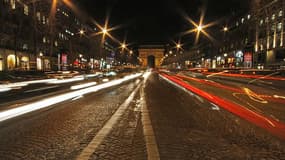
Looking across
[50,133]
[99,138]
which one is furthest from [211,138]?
[50,133]

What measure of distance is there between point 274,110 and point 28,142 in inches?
326

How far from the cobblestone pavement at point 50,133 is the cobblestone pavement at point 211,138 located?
1.66m

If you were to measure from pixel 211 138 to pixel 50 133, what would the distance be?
3.71 metres

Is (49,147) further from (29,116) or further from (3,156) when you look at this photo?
(29,116)

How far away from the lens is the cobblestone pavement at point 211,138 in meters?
4.86

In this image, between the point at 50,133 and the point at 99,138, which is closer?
the point at 99,138

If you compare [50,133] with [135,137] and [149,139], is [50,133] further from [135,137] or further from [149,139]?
[149,139]

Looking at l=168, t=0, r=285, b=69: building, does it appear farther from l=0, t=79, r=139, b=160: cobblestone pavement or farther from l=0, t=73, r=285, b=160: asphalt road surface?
l=0, t=79, r=139, b=160: cobblestone pavement

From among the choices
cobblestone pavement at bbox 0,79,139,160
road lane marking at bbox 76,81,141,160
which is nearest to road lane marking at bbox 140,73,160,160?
road lane marking at bbox 76,81,141,160

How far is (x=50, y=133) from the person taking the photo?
641cm

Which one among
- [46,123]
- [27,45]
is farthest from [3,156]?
[27,45]

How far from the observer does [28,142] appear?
5.64 meters

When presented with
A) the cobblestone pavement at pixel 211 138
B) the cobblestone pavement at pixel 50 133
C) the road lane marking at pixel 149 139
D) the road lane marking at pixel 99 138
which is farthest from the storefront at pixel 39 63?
the cobblestone pavement at pixel 211 138

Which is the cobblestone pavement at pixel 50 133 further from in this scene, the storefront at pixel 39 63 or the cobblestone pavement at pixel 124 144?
the storefront at pixel 39 63
